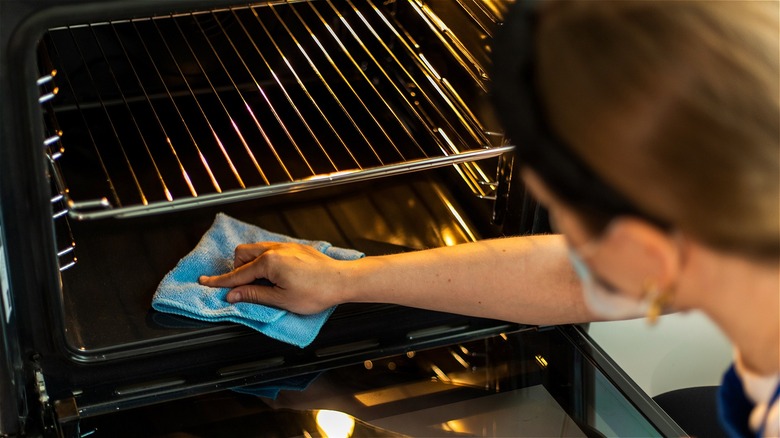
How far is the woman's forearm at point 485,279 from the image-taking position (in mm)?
1122

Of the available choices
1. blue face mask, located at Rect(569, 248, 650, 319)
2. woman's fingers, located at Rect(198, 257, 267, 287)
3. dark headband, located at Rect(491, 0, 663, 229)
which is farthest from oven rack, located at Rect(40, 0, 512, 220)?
dark headband, located at Rect(491, 0, 663, 229)

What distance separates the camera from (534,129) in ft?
1.73

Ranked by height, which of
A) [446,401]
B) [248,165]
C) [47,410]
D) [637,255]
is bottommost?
[446,401]

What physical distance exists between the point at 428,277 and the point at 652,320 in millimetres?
542

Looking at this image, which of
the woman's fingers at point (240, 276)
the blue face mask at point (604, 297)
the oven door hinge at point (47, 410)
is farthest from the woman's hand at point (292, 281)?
the blue face mask at point (604, 297)

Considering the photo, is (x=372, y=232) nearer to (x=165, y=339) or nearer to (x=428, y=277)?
(x=428, y=277)

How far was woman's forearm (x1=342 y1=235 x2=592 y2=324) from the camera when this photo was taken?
1.12m

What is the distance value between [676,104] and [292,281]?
0.69 metres

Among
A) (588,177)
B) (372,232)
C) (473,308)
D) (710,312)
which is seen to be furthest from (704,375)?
(588,177)

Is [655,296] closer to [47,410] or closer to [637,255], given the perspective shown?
[637,255]

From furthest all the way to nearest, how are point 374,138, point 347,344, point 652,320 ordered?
1. point 374,138
2. point 347,344
3. point 652,320

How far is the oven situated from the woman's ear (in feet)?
1.10

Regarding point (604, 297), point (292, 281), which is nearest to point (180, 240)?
point (292, 281)

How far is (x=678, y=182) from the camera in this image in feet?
1.64
